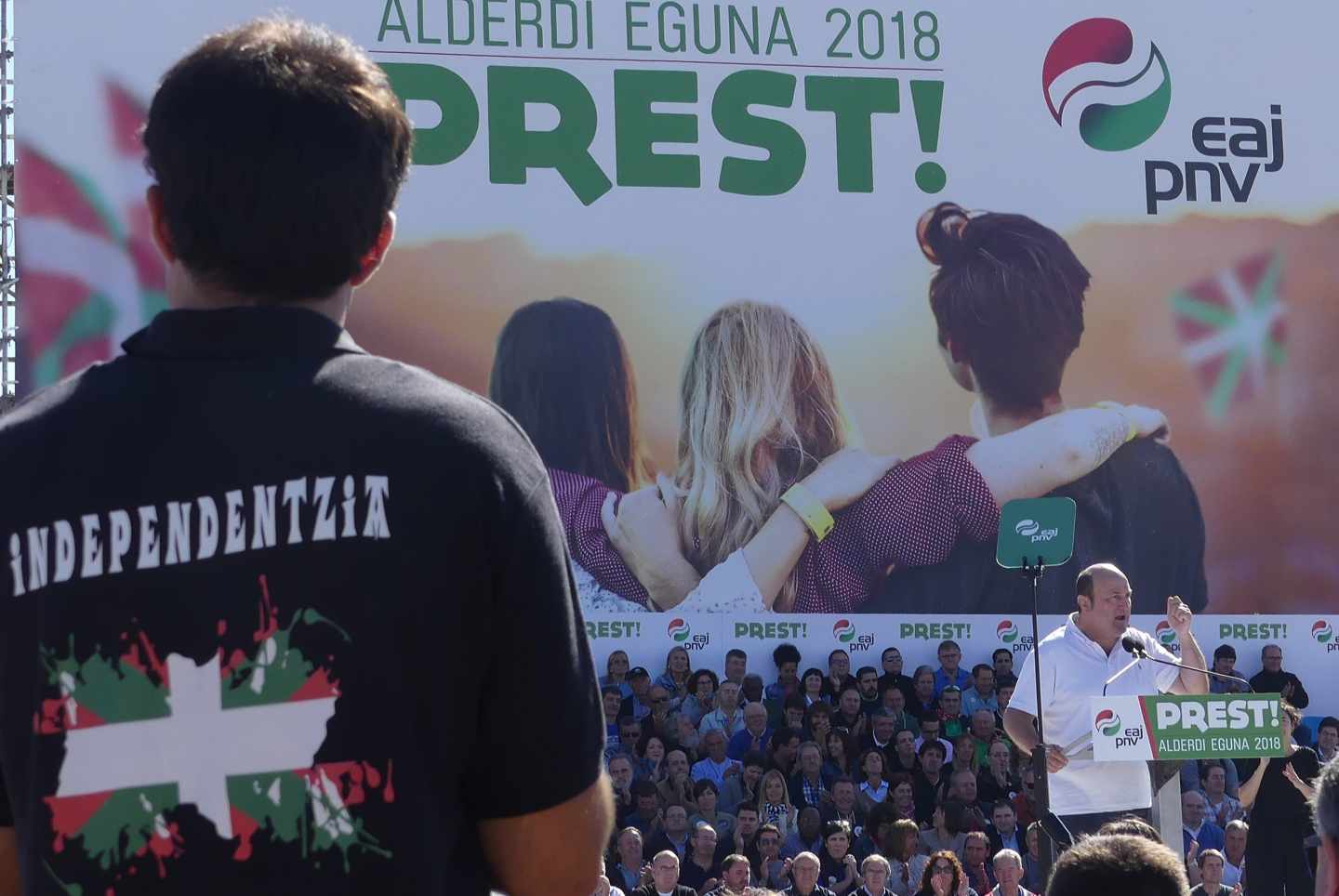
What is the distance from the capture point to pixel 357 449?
51.6 inches

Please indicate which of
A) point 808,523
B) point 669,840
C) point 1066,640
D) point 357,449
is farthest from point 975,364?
point 357,449

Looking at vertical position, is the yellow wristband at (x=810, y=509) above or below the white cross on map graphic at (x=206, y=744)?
below

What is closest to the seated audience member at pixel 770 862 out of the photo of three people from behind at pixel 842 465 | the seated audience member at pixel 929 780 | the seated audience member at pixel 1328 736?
the seated audience member at pixel 929 780

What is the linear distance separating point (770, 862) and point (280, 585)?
8.49m

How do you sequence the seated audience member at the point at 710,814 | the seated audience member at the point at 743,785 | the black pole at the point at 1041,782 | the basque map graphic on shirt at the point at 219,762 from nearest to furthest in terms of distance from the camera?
the basque map graphic on shirt at the point at 219,762 < the black pole at the point at 1041,782 < the seated audience member at the point at 710,814 < the seated audience member at the point at 743,785

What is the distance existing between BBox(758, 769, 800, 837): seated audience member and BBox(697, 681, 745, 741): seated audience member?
105 cm

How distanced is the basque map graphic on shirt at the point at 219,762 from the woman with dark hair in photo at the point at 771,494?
12690mm

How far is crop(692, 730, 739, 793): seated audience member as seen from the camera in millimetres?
11325

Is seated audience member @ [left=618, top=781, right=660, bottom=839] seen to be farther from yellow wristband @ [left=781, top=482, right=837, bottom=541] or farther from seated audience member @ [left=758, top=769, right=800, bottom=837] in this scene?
yellow wristband @ [left=781, top=482, right=837, bottom=541]

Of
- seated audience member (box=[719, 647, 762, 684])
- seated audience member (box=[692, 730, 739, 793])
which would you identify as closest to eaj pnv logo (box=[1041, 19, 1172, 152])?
seated audience member (box=[719, 647, 762, 684])

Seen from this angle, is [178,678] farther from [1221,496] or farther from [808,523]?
[1221,496]

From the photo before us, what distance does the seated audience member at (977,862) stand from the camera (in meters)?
10.2

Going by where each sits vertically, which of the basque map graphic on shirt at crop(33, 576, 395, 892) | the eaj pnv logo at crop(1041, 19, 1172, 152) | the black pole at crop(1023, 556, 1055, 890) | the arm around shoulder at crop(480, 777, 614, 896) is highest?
the eaj pnv logo at crop(1041, 19, 1172, 152)

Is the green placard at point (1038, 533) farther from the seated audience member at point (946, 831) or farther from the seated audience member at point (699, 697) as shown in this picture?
the seated audience member at point (699, 697)
